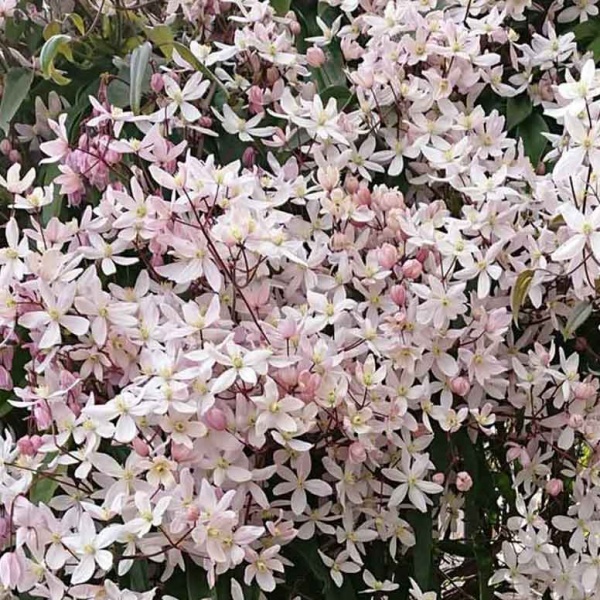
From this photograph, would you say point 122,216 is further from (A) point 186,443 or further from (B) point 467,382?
(B) point 467,382

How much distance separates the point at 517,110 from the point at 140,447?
470 mm

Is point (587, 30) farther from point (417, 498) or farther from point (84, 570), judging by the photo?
point (84, 570)

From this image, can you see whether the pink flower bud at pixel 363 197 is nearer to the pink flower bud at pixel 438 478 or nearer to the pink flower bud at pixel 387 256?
the pink flower bud at pixel 387 256

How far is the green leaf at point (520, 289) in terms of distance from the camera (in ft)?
2.37

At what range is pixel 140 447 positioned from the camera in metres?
0.64

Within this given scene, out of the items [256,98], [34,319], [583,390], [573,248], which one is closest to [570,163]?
[573,248]

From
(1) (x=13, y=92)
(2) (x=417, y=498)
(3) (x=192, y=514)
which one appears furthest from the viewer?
(1) (x=13, y=92)

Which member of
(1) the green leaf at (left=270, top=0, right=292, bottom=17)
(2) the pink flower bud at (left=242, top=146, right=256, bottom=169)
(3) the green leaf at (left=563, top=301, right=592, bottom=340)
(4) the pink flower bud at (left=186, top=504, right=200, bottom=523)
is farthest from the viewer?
(1) the green leaf at (left=270, top=0, right=292, bottom=17)

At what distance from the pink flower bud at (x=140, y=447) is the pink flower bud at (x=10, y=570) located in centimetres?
10

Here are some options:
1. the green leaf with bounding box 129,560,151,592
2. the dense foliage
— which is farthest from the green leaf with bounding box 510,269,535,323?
the green leaf with bounding box 129,560,151,592

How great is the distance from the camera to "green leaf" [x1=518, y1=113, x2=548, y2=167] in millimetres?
883

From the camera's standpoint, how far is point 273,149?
87cm

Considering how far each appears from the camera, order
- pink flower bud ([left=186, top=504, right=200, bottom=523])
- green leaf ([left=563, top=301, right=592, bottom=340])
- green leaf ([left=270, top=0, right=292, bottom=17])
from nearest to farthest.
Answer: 1. pink flower bud ([left=186, top=504, right=200, bottom=523])
2. green leaf ([left=563, top=301, right=592, bottom=340])
3. green leaf ([left=270, top=0, right=292, bottom=17])

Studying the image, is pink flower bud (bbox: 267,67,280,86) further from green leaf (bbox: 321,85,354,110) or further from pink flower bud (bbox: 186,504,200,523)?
pink flower bud (bbox: 186,504,200,523)
